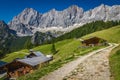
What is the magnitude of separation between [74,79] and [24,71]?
32888 mm

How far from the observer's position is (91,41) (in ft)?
366

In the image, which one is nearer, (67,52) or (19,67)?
(19,67)

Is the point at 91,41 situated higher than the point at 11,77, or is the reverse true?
the point at 91,41

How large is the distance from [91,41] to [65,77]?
286 ft

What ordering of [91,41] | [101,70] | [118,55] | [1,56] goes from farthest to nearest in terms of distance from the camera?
1. [1,56]
2. [91,41]
3. [118,55]
4. [101,70]

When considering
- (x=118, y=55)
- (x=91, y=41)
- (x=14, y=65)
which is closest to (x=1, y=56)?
(x=91, y=41)

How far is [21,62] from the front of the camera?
181 feet

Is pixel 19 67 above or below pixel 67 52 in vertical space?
below

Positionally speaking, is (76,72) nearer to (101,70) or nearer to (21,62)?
(101,70)

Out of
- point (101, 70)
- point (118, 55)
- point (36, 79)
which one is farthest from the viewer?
point (118, 55)

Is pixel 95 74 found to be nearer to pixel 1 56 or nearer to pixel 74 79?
pixel 74 79

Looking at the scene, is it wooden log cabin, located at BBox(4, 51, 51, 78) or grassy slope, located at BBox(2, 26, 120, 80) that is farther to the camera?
wooden log cabin, located at BBox(4, 51, 51, 78)

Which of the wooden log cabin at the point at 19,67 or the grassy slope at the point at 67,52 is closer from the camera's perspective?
the grassy slope at the point at 67,52

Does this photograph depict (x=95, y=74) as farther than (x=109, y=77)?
Yes
